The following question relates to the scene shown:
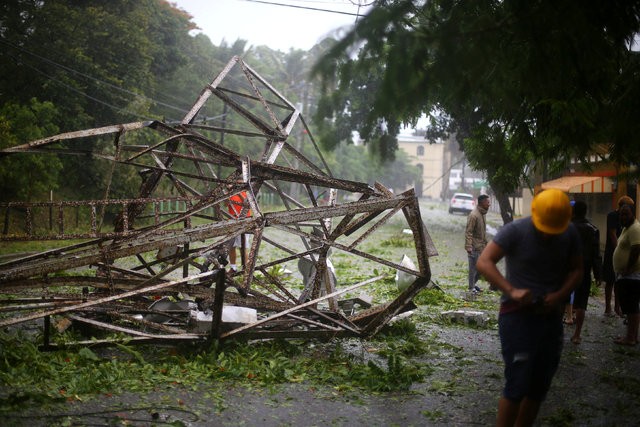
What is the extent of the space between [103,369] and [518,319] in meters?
3.64

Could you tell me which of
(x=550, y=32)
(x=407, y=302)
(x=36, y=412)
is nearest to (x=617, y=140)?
(x=550, y=32)

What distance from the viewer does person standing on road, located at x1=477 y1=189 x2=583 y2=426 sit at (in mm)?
3971

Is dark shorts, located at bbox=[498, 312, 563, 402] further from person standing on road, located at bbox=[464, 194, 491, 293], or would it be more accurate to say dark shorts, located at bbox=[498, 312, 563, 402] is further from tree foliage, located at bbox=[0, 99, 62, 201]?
tree foliage, located at bbox=[0, 99, 62, 201]

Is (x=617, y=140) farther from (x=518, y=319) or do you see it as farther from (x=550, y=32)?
(x=518, y=319)

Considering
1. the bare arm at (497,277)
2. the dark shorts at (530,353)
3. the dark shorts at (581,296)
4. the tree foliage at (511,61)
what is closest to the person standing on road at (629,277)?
the dark shorts at (581,296)

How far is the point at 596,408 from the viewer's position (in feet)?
17.9

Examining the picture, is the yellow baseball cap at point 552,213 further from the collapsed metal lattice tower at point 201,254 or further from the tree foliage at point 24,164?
the tree foliage at point 24,164

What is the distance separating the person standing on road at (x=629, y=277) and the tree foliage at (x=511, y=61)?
2806 millimetres

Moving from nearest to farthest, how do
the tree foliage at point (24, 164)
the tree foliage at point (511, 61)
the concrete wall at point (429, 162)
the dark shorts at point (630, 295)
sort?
the tree foliage at point (511, 61) < the dark shorts at point (630, 295) < the tree foliage at point (24, 164) < the concrete wall at point (429, 162)

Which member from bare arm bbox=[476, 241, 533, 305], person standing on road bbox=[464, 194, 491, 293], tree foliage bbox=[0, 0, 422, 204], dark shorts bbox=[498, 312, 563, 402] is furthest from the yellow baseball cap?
tree foliage bbox=[0, 0, 422, 204]

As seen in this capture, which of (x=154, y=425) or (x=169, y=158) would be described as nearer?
(x=154, y=425)

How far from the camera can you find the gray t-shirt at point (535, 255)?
13.3 ft

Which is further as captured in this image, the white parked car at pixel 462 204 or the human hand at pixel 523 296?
the white parked car at pixel 462 204

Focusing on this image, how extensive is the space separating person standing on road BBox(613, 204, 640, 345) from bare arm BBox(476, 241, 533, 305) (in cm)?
452
